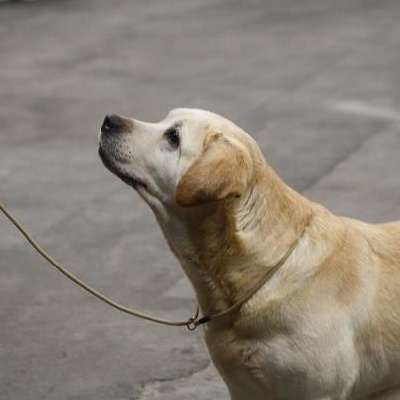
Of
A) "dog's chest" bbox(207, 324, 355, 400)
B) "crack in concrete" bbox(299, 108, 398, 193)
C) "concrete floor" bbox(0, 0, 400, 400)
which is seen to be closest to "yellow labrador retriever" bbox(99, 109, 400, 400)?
"dog's chest" bbox(207, 324, 355, 400)

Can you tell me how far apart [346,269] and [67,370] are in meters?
2.31

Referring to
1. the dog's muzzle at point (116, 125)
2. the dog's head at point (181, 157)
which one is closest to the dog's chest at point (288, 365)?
the dog's head at point (181, 157)

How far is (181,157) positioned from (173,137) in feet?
0.34

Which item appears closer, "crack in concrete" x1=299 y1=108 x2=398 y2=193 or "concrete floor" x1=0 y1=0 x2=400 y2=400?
"concrete floor" x1=0 y1=0 x2=400 y2=400

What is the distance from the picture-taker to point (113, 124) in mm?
5992

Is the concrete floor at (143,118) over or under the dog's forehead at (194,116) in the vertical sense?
under

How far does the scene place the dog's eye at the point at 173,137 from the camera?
5.84m

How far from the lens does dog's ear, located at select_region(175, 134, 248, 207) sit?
5570 millimetres

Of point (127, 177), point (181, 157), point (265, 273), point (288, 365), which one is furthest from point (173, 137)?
point (288, 365)

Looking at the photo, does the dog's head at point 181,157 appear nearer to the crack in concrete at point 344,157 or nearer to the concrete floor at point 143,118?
the concrete floor at point 143,118

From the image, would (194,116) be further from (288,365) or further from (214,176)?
(288,365)

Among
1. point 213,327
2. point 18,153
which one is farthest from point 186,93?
point 213,327

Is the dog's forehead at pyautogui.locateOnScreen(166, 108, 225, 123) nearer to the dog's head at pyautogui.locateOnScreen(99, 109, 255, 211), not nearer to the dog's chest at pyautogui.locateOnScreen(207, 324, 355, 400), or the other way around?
the dog's head at pyautogui.locateOnScreen(99, 109, 255, 211)

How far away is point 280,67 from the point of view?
1381 cm
